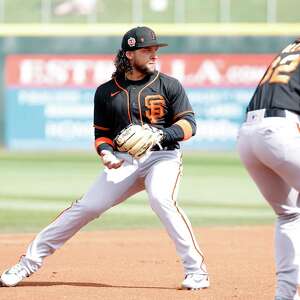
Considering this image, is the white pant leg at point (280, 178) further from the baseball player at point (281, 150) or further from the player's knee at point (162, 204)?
the player's knee at point (162, 204)

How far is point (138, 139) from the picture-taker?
19.2 feet

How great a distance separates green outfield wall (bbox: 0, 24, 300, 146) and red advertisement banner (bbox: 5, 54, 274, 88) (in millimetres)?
285

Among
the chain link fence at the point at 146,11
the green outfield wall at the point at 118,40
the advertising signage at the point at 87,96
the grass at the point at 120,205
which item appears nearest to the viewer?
the grass at the point at 120,205

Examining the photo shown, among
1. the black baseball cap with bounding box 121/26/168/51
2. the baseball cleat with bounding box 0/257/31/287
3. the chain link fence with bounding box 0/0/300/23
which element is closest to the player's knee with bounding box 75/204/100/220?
the baseball cleat with bounding box 0/257/31/287

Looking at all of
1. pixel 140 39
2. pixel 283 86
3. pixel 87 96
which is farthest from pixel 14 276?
pixel 87 96

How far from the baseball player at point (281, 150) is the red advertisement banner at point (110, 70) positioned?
19121 millimetres

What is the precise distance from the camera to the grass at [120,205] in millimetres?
11055

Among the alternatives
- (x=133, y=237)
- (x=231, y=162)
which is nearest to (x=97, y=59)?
(x=231, y=162)

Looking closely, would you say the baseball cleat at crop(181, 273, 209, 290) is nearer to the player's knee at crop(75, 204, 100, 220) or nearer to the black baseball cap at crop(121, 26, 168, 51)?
the player's knee at crop(75, 204, 100, 220)

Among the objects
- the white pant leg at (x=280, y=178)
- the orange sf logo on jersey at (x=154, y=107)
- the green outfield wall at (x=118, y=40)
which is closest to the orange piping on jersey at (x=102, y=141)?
the orange sf logo on jersey at (x=154, y=107)

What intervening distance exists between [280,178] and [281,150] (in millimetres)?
289

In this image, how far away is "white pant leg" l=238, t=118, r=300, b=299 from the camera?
4.76 m

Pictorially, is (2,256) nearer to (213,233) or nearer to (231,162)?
(213,233)

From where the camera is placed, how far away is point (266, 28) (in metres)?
25.7
